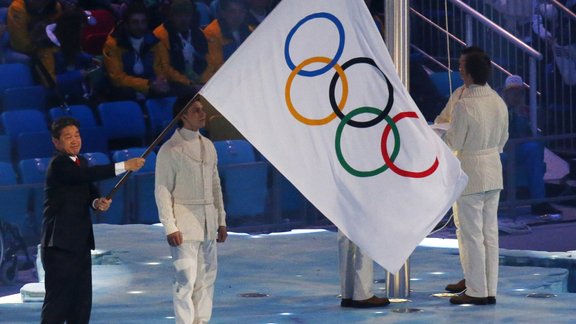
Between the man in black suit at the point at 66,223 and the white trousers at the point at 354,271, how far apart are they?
163 centimetres

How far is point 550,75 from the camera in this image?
45.2ft

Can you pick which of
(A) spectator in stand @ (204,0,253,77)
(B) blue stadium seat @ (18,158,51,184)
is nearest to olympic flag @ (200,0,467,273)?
(B) blue stadium seat @ (18,158,51,184)

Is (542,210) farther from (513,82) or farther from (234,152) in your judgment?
(234,152)

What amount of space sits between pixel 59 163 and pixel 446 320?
A: 2.25 m

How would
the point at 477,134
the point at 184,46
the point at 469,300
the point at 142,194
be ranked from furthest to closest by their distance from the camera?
the point at 184,46 < the point at 142,194 < the point at 469,300 < the point at 477,134

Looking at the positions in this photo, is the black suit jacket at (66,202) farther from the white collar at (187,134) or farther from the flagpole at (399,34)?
the flagpole at (399,34)

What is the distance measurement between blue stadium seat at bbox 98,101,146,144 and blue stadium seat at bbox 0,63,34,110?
63cm

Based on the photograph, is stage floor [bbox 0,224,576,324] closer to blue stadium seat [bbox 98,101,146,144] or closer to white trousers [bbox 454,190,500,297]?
white trousers [bbox 454,190,500,297]

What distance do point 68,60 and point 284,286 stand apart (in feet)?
13.6

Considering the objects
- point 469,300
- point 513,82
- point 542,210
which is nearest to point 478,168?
point 469,300

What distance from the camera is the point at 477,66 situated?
26.4ft

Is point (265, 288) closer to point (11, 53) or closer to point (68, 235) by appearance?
point (68, 235)

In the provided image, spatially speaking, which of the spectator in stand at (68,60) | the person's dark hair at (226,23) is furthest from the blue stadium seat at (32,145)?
the person's dark hair at (226,23)

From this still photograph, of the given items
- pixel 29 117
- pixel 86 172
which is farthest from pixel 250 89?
pixel 29 117
